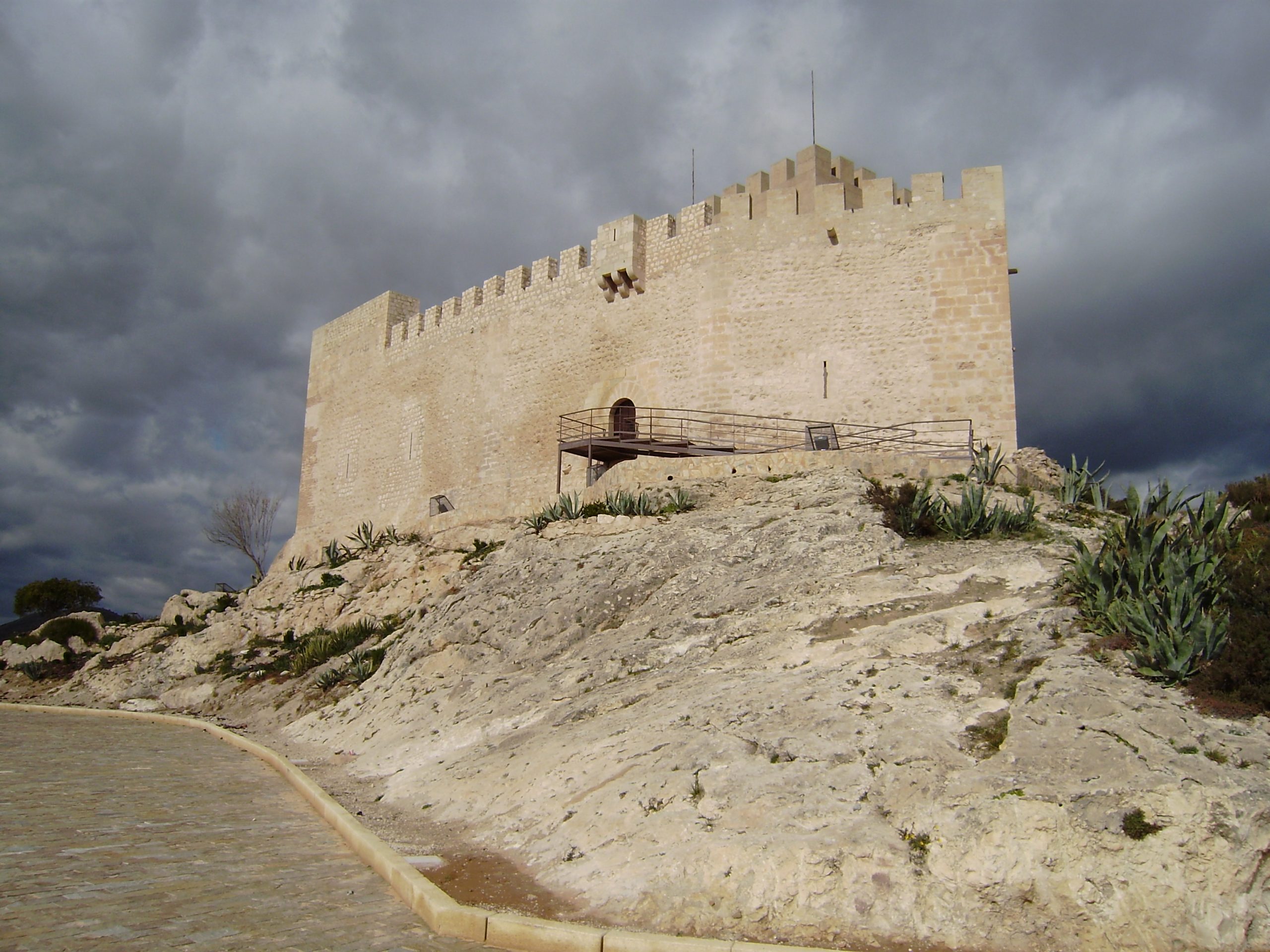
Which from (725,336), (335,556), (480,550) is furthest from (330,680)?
(725,336)

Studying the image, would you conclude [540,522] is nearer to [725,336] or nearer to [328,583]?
[725,336]

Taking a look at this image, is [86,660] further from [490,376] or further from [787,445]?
[787,445]

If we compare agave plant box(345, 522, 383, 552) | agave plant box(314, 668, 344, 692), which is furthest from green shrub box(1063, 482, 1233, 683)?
agave plant box(345, 522, 383, 552)

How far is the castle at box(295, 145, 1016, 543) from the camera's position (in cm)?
1559

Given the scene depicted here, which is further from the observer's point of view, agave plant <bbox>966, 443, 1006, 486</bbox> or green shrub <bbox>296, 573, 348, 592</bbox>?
green shrub <bbox>296, 573, 348, 592</bbox>

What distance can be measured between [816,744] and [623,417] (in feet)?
45.3

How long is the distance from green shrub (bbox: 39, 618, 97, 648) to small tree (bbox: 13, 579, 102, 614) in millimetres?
9065

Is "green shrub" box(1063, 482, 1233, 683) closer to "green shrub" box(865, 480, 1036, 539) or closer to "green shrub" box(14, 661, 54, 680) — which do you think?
"green shrub" box(865, 480, 1036, 539)

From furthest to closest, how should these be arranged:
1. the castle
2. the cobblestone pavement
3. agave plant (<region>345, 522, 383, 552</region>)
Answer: agave plant (<region>345, 522, 383, 552</region>), the castle, the cobblestone pavement

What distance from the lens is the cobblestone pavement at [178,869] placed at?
13.9ft

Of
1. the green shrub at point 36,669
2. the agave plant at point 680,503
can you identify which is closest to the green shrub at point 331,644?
the agave plant at point 680,503

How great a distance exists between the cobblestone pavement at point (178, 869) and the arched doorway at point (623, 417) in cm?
1105

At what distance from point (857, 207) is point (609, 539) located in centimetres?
914

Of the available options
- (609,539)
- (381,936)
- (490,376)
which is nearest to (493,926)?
(381,936)
